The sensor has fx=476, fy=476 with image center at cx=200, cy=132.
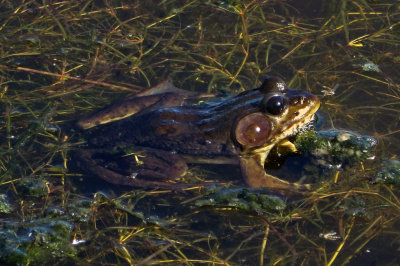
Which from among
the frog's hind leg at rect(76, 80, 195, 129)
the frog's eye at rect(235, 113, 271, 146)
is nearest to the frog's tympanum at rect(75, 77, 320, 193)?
the frog's eye at rect(235, 113, 271, 146)

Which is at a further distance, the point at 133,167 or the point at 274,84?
the point at 133,167

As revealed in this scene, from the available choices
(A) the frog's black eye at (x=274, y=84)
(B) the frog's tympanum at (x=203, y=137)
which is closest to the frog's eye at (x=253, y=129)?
(B) the frog's tympanum at (x=203, y=137)

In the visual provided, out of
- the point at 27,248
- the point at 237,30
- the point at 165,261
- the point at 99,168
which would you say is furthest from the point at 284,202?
the point at 237,30

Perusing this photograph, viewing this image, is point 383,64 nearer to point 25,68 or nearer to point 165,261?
point 165,261

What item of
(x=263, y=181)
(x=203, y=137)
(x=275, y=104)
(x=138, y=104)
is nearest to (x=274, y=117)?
(x=275, y=104)

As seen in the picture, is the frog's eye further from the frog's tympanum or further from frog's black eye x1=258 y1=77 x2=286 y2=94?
frog's black eye x1=258 y1=77 x2=286 y2=94

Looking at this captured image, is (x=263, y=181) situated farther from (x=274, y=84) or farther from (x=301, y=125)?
(x=274, y=84)

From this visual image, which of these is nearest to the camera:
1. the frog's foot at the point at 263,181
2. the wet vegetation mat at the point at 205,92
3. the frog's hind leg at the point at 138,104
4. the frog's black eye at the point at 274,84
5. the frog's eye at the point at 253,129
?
the wet vegetation mat at the point at 205,92

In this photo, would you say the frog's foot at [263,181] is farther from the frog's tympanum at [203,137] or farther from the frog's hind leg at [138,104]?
the frog's hind leg at [138,104]
